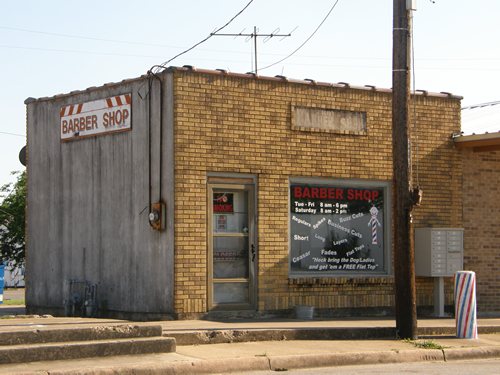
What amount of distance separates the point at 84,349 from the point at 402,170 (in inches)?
219

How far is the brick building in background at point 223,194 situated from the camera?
16.4 metres

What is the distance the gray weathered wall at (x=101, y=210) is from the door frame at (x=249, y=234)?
0.72 metres

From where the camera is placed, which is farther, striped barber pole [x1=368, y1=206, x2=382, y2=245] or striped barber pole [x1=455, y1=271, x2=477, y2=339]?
striped barber pole [x1=368, y1=206, x2=382, y2=245]

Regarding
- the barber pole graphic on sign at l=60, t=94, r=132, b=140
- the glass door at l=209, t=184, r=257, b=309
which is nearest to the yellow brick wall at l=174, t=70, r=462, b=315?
the glass door at l=209, t=184, r=257, b=309

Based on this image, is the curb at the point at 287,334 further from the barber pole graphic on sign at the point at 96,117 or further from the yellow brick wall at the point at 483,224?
the barber pole graphic on sign at the point at 96,117

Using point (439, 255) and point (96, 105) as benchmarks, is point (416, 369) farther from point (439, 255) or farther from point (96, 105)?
point (96, 105)

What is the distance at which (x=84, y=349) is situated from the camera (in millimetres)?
11922

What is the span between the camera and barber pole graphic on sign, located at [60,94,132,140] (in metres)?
17.2

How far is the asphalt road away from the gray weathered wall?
446 centimetres

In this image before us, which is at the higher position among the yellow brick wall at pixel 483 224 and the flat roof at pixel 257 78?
the flat roof at pixel 257 78

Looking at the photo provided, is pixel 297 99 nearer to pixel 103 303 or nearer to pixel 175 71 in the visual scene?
pixel 175 71

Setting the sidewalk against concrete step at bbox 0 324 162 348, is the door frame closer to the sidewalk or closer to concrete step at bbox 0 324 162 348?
the sidewalk

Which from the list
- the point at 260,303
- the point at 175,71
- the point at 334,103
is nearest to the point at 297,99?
the point at 334,103

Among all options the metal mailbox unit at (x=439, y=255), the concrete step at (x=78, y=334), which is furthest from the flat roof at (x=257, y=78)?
the concrete step at (x=78, y=334)
